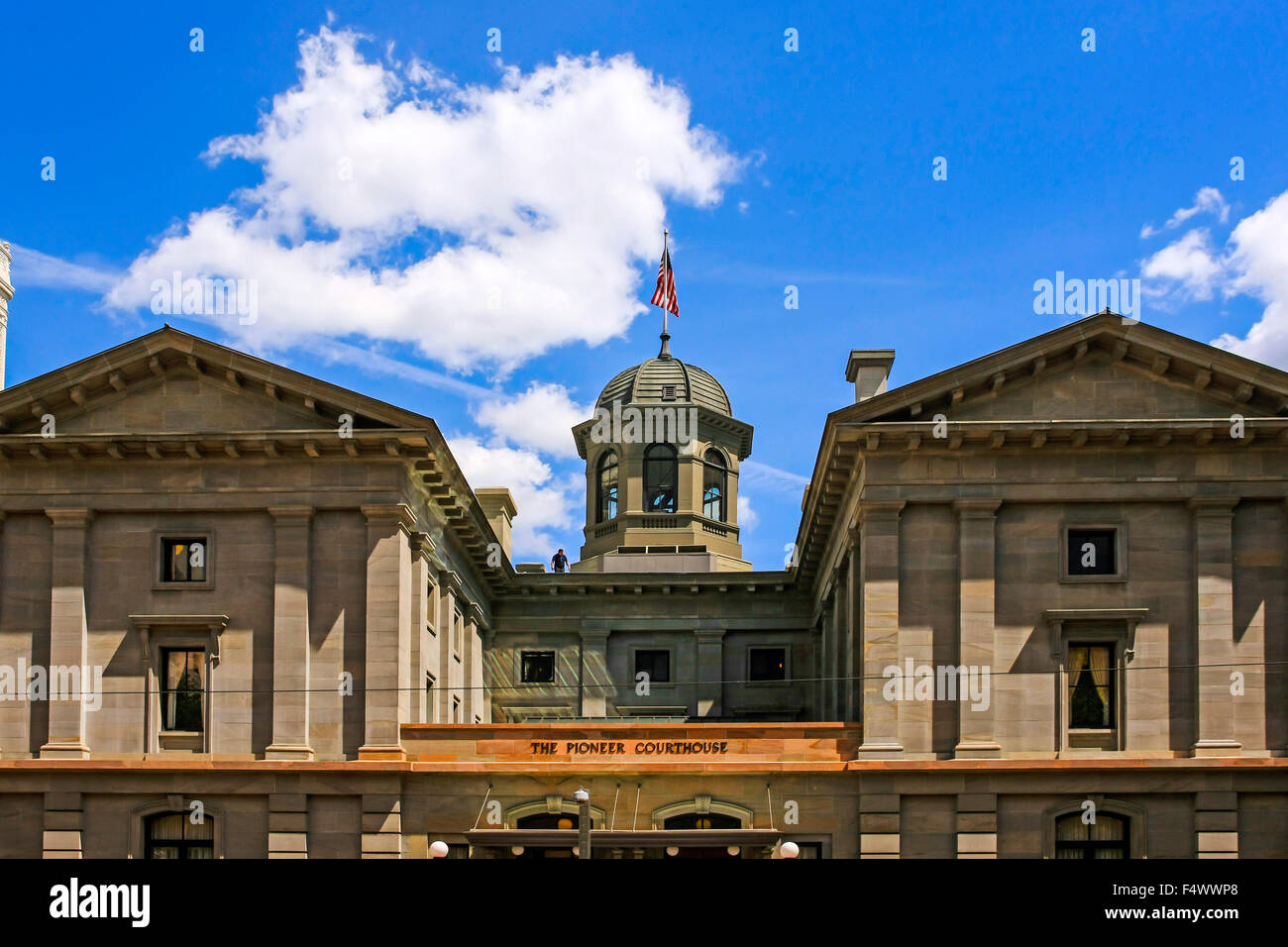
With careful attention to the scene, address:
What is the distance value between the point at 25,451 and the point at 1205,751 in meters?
30.7

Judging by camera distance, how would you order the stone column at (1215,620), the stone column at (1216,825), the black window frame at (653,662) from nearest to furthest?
1. the stone column at (1216,825)
2. the stone column at (1215,620)
3. the black window frame at (653,662)

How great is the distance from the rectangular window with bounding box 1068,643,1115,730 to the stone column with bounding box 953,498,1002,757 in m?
2.14

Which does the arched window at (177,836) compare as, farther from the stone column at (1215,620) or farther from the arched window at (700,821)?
the stone column at (1215,620)

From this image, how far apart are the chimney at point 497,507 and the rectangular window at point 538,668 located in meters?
3.88

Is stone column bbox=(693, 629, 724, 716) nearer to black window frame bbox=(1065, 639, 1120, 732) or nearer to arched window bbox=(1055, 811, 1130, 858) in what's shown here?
black window frame bbox=(1065, 639, 1120, 732)

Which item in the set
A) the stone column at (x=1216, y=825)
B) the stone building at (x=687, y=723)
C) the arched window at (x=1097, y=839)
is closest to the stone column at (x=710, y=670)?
the stone building at (x=687, y=723)

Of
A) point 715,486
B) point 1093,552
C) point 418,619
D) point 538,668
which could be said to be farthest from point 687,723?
point 715,486

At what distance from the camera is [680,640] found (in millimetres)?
58531

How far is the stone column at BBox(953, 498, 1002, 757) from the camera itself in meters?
38.5

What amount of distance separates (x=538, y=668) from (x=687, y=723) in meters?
19.3

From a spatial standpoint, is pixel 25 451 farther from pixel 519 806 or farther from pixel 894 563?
pixel 894 563

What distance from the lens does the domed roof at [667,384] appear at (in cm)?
6331
